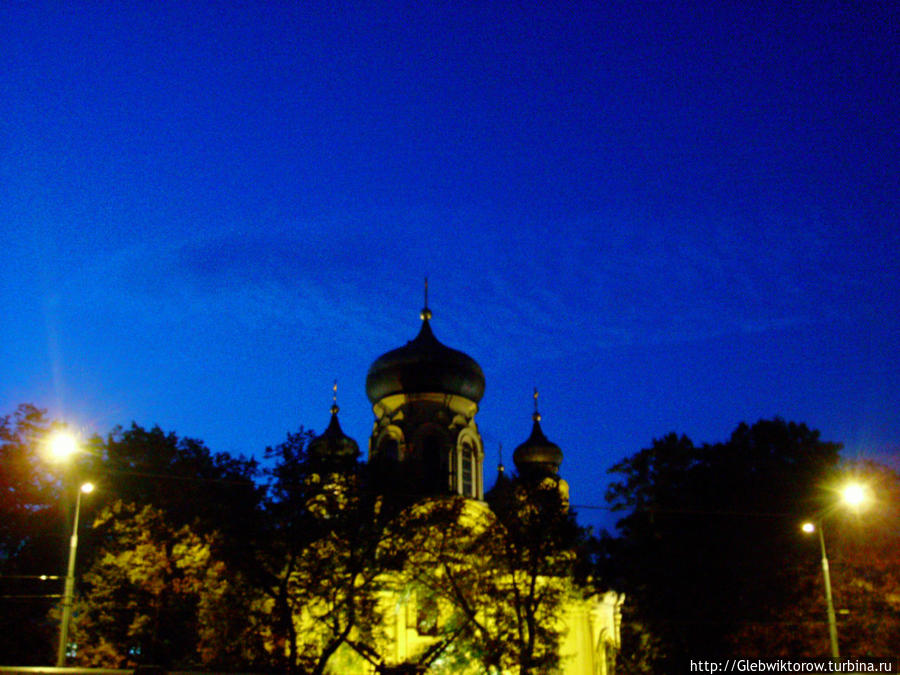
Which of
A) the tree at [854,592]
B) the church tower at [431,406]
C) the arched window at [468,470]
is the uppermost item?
the church tower at [431,406]

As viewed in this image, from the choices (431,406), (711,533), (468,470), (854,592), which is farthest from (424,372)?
(854,592)

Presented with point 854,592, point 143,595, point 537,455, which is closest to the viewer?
point 854,592

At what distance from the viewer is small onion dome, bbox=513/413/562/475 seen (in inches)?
2142

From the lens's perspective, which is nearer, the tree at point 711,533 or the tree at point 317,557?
the tree at point 317,557

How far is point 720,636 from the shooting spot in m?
29.9

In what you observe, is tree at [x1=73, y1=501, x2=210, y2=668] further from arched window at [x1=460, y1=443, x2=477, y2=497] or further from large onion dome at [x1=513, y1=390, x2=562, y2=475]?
large onion dome at [x1=513, y1=390, x2=562, y2=475]

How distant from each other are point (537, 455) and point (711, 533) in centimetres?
2377

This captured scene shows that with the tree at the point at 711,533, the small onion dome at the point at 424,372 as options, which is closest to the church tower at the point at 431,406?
the small onion dome at the point at 424,372

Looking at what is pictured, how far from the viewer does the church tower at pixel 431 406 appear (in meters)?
39.0

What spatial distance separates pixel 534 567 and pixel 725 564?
7836mm

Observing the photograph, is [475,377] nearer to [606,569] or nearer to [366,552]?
[606,569]

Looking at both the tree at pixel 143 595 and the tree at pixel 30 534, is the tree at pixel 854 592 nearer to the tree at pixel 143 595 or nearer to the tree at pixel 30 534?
the tree at pixel 143 595

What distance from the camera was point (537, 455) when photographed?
5456 cm

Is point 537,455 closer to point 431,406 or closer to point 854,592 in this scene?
point 431,406
